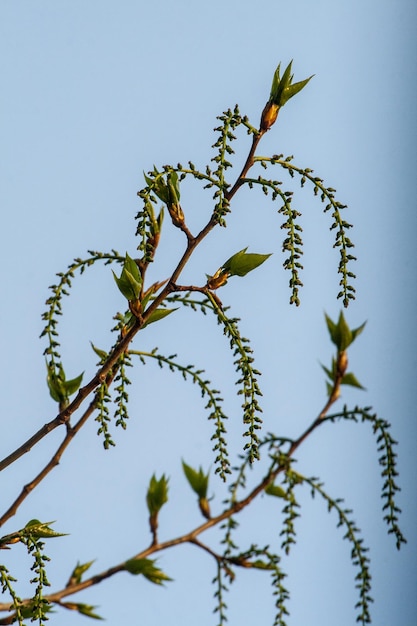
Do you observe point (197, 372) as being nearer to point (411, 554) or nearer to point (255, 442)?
point (255, 442)

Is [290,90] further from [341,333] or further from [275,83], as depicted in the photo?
[341,333]

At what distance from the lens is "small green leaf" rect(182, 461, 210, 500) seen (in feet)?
2.12

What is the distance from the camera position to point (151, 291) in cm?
42

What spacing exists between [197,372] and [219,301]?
63 millimetres

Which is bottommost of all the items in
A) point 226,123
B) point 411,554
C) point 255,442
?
point 255,442

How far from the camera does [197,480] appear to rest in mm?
648

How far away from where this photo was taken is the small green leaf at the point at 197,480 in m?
0.65

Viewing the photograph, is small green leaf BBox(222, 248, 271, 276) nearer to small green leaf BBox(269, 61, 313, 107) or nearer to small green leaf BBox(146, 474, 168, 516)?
small green leaf BBox(269, 61, 313, 107)

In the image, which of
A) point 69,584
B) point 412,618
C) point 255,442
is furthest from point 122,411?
point 412,618

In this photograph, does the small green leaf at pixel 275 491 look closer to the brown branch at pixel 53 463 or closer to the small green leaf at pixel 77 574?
the small green leaf at pixel 77 574

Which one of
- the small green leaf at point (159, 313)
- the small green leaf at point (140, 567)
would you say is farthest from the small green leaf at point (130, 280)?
the small green leaf at point (140, 567)

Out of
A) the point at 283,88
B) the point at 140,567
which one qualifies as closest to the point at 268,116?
the point at 283,88

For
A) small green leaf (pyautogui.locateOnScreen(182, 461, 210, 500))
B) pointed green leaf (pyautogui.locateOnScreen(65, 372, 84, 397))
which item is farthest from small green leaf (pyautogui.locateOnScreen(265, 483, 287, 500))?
pointed green leaf (pyautogui.locateOnScreen(65, 372, 84, 397))

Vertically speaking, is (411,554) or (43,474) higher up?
(411,554)
